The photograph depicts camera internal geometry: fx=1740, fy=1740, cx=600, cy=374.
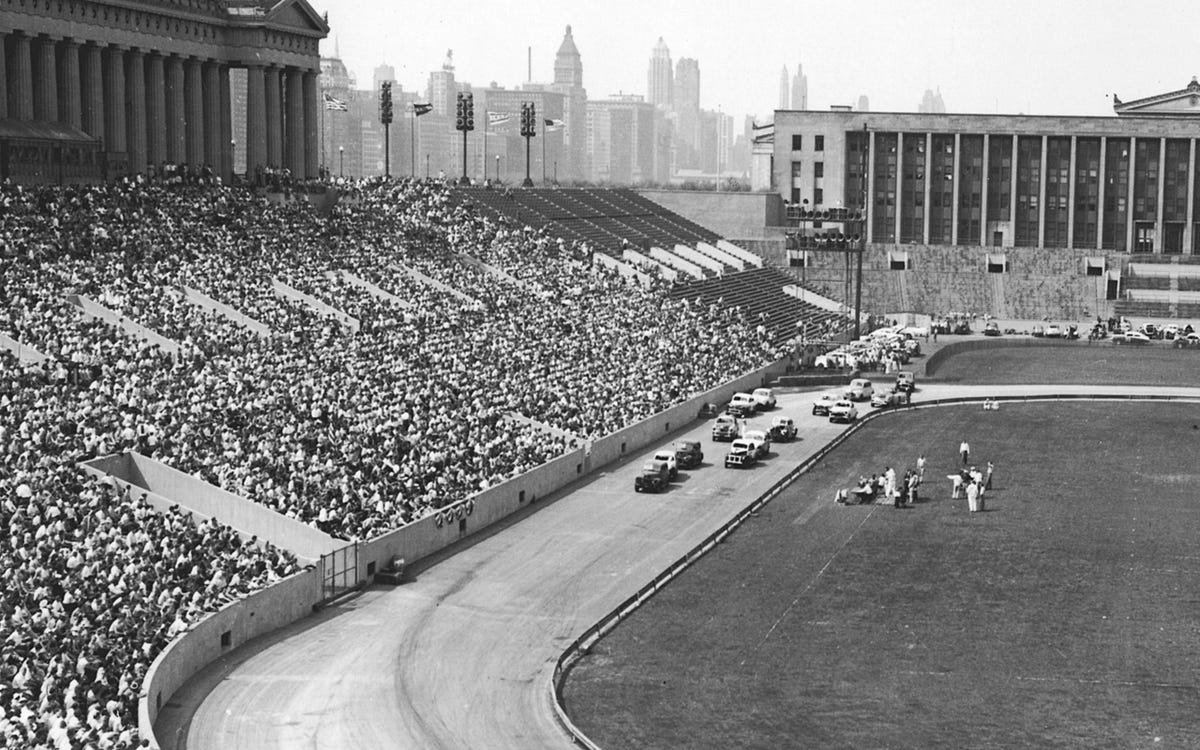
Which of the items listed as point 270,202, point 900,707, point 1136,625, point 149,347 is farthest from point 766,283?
point 900,707

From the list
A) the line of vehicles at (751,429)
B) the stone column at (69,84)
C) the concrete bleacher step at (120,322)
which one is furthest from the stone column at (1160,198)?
the concrete bleacher step at (120,322)

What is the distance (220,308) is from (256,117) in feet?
107

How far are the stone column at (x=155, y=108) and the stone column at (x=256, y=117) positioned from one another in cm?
798

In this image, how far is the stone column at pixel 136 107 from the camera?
9119cm

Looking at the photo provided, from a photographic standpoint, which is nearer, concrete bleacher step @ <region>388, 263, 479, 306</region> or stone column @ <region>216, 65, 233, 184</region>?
concrete bleacher step @ <region>388, 263, 479, 306</region>

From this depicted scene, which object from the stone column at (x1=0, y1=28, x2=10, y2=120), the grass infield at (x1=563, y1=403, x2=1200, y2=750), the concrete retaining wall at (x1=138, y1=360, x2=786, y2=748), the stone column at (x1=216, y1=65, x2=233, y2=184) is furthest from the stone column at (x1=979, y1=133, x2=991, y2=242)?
the stone column at (x1=0, y1=28, x2=10, y2=120)

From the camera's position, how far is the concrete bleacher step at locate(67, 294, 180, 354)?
64.8 meters

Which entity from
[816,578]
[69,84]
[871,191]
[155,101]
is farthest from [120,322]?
[871,191]

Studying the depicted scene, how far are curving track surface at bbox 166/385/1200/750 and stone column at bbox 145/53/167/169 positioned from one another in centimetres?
4040

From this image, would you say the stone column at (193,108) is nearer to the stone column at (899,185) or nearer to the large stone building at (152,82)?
the large stone building at (152,82)

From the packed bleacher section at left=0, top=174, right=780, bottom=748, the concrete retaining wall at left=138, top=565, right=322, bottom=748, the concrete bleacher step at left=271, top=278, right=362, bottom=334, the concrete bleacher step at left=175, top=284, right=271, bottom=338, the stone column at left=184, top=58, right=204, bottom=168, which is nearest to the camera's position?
the concrete retaining wall at left=138, top=565, right=322, bottom=748

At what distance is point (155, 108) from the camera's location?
93250 mm

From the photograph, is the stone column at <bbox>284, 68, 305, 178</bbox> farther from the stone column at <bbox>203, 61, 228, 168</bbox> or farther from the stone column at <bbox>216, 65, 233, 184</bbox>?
the stone column at <bbox>203, 61, 228, 168</bbox>

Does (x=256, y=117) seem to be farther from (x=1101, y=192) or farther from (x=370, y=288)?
(x=1101, y=192)
